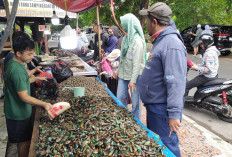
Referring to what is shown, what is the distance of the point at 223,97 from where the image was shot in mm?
3891

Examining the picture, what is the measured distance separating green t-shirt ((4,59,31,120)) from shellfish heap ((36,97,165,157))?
0.96 ft

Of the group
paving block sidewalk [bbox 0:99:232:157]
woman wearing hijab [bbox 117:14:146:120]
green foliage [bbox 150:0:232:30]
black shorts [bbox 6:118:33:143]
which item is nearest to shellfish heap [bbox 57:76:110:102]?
woman wearing hijab [bbox 117:14:146:120]

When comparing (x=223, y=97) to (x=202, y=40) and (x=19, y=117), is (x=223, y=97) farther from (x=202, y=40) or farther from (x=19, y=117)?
(x=19, y=117)

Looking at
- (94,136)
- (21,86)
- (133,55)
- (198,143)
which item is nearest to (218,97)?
(198,143)

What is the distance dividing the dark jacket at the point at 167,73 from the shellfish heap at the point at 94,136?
15.3 inches

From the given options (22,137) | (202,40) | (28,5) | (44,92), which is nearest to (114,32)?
(202,40)

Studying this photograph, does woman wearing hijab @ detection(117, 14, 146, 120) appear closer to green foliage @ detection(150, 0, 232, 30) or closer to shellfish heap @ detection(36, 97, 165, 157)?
shellfish heap @ detection(36, 97, 165, 157)

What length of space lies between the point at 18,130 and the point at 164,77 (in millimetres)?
1891

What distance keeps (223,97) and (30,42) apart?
3800mm

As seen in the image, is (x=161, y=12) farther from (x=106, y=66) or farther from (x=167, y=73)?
(x=106, y=66)

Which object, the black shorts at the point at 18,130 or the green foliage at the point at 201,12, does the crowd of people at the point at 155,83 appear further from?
the green foliage at the point at 201,12

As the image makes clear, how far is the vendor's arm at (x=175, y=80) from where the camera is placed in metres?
1.78

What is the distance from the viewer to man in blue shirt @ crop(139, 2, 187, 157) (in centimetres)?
179

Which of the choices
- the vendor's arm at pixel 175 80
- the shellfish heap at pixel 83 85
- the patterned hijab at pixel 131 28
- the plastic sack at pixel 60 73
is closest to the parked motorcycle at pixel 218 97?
the patterned hijab at pixel 131 28
